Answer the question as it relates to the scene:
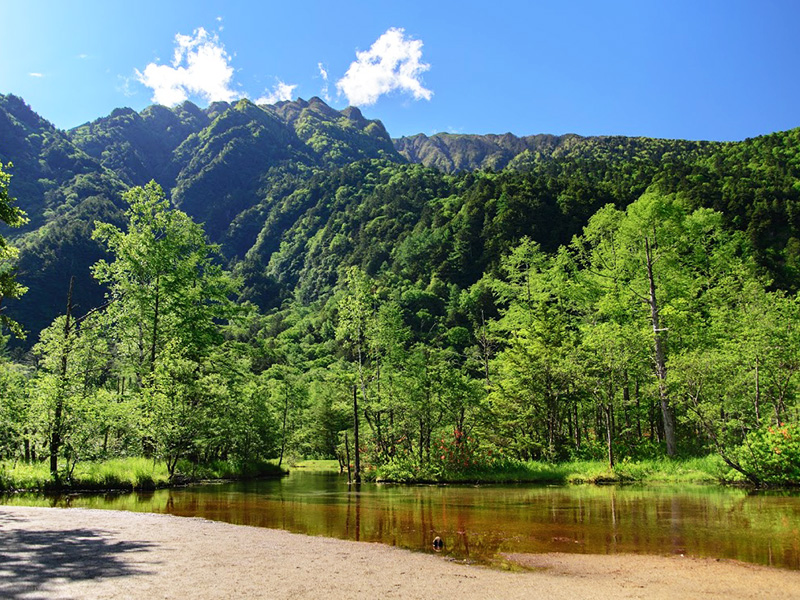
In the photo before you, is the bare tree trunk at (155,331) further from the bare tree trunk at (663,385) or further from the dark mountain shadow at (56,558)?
the bare tree trunk at (663,385)

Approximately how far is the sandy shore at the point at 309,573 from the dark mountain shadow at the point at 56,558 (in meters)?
0.01

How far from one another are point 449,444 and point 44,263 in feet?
413

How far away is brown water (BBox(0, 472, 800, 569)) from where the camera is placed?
994 centimetres

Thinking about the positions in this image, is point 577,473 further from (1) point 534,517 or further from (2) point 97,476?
(2) point 97,476

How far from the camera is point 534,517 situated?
560 inches

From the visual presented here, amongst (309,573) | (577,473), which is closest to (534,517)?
(309,573)

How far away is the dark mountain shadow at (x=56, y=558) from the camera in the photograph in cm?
667

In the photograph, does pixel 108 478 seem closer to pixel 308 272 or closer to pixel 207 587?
pixel 207 587

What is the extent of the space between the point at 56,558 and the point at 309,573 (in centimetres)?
389

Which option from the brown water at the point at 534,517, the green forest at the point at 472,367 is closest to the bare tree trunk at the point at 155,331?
the green forest at the point at 472,367

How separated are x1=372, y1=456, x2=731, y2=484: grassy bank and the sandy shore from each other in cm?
1758

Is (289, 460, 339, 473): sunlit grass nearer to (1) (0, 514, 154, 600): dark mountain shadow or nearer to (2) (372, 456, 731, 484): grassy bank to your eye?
(2) (372, 456, 731, 484): grassy bank

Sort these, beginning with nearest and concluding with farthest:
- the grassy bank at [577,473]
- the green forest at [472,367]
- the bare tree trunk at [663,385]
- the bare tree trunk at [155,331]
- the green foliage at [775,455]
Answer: the green foliage at [775,455] → the green forest at [472,367] → the grassy bank at [577,473] → the bare tree trunk at [663,385] → the bare tree trunk at [155,331]

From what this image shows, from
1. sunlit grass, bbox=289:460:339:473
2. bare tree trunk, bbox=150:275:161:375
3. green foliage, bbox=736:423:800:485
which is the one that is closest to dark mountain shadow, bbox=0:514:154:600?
green foliage, bbox=736:423:800:485
